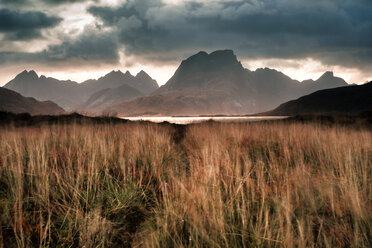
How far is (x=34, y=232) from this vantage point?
7.27ft

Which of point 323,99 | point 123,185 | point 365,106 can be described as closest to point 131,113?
point 323,99

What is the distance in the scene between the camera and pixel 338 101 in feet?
208

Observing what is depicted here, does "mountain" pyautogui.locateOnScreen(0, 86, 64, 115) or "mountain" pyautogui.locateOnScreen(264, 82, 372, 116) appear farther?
"mountain" pyautogui.locateOnScreen(0, 86, 64, 115)

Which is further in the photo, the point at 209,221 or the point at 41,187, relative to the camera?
the point at 41,187

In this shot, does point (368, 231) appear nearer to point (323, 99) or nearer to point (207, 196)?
point (207, 196)

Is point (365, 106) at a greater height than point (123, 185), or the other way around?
point (365, 106)

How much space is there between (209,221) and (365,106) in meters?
69.7

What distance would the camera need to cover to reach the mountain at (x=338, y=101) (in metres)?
58.3

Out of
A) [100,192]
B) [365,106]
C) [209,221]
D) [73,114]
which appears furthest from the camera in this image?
[365,106]

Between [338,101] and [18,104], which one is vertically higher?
[18,104]

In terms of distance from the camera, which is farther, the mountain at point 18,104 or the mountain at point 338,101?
the mountain at point 18,104

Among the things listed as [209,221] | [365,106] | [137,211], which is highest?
[365,106]

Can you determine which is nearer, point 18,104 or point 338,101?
point 338,101

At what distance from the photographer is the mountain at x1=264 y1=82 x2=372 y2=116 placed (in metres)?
58.3
